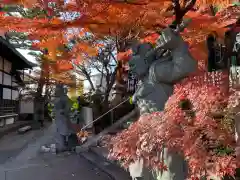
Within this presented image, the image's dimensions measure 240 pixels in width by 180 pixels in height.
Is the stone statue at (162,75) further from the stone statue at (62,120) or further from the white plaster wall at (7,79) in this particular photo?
the white plaster wall at (7,79)

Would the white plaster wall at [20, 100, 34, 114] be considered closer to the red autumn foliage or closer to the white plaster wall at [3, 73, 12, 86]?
the white plaster wall at [3, 73, 12, 86]

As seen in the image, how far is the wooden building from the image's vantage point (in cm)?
1935

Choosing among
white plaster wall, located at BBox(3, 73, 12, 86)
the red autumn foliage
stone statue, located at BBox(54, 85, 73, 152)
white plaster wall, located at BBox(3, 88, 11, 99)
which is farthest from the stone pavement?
white plaster wall, located at BBox(3, 73, 12, 86)

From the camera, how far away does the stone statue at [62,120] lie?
10859mm

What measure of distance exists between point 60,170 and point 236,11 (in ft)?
22.6

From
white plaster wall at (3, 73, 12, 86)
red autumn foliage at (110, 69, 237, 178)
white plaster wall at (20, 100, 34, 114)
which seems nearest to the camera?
red autumn foliage at (110, 69, 237, 178)

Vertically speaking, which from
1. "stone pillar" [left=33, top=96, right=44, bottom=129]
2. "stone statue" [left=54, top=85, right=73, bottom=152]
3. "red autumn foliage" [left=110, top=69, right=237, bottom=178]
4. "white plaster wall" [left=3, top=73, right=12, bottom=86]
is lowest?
"stone pillar" [left=33, top=96, right=44, bottom=129]

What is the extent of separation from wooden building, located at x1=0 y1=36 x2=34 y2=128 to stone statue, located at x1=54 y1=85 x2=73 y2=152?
697 centimetres

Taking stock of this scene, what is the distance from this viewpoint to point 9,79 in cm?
2245

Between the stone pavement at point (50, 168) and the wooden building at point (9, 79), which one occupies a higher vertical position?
the wooden building at point (9, 79)

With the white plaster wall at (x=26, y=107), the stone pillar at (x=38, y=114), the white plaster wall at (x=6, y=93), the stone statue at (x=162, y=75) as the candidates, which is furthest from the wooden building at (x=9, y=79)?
the stone statue at (x=162, y=75)

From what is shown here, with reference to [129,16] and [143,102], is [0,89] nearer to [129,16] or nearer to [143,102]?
[129,16]

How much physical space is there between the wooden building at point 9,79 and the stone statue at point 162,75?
45.4 ft

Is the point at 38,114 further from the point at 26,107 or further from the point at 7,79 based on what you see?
the point at 26,107
